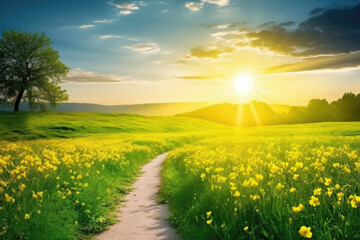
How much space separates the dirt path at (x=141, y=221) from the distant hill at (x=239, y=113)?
110m

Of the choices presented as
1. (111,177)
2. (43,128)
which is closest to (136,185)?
(111,177)

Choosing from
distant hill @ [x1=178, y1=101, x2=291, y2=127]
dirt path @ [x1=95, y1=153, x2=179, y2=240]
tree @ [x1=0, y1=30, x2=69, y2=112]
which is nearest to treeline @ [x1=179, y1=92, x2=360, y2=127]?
distant hill @ [x1=178, y1=101, x2=291, y2=127]

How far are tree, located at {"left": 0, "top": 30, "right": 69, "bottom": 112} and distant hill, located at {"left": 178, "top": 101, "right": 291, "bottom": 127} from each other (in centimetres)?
8253

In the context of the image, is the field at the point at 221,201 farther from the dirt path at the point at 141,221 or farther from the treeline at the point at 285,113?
the treeline at the point at 285,113

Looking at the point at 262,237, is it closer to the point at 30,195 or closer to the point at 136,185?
the point at 30,195

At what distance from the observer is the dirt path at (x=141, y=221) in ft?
23.4

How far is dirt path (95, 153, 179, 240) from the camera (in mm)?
7133

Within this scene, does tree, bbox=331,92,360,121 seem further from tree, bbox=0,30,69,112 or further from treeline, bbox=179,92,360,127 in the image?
tree, bbox=0,30,69,112

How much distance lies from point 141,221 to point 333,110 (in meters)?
94.6

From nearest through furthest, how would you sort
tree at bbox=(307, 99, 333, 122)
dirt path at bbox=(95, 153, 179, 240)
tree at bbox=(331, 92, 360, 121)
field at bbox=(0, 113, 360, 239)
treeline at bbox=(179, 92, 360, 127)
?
field at bbox=(0, 113, 360, 239) → dirt path at bbox=(95, 153, 179, 240) → tree at bbox=(331, 92, 360, 121) → treeline at bbox=(179, 92, 360, 127) → tree at bbox=(307, 99, 333, 122)

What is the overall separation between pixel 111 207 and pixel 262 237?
19.8 feet

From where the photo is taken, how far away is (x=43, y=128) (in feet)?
170

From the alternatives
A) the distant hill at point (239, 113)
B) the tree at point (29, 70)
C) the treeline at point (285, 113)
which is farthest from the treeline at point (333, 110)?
the tree at point (29, 70)

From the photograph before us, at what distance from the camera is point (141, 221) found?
8.20 meters
